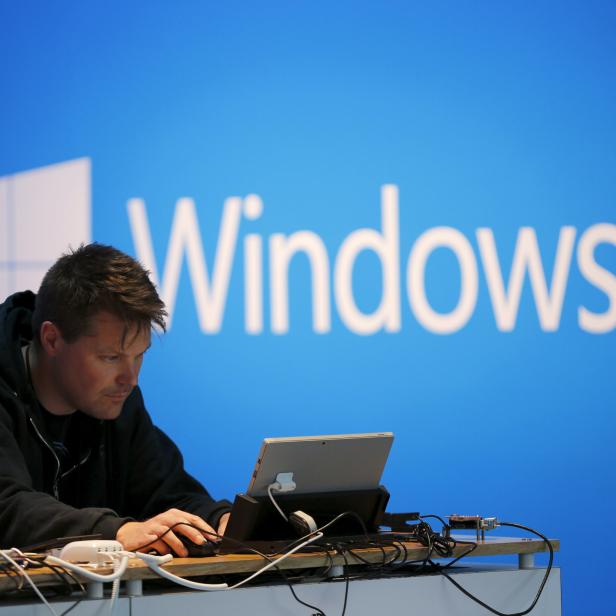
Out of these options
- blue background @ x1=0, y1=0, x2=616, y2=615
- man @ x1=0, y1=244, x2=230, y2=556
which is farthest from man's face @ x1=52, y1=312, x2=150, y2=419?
blue background @ x1=0, y1=0, x2=616, y2=615

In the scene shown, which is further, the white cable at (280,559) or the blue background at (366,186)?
the blue background at (366,186)

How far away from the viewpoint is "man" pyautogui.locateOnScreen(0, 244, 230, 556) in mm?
2236

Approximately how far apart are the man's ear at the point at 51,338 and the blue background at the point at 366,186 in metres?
1.10

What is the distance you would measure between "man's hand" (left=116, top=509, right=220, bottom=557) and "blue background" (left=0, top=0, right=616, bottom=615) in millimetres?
1610

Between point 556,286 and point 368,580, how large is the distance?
1896 mm

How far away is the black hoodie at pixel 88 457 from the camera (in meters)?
2.24

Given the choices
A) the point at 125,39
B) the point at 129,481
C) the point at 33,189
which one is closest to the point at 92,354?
the point at 129,481

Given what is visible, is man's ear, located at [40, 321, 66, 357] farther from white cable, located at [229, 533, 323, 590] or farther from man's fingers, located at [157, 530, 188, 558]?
white cable, located at [229, 533, 323, 590]

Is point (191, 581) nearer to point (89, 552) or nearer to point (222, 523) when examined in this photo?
Answer: point (89, 552)

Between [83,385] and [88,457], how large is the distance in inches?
9.2

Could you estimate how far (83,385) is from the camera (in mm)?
2293

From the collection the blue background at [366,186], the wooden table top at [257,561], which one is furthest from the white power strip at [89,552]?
the blue background at [366,186]

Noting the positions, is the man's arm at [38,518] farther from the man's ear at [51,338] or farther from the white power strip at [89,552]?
the man's ear at [51,338]

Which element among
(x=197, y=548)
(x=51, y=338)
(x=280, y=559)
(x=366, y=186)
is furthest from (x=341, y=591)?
(x=366, y=186)
